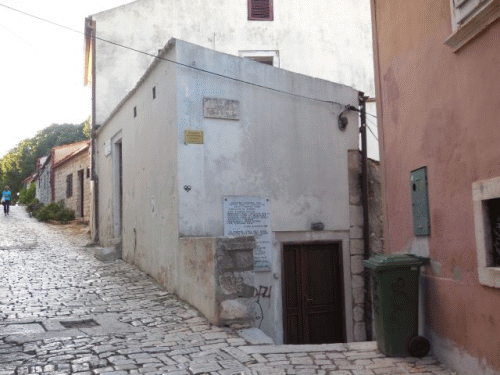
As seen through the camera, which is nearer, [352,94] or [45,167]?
[352,94]

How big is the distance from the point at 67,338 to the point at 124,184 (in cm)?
742

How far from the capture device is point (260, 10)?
56.9 feet

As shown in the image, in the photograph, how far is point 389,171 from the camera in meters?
7.04

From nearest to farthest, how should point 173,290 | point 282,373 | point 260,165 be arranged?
point 282,373, point 173,290, point 260,165

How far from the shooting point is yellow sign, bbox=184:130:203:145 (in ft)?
30.0

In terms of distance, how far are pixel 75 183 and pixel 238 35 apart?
34.8ft

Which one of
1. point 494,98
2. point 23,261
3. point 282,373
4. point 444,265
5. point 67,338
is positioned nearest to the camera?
point 494,98

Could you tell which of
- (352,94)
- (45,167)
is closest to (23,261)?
(352,94)

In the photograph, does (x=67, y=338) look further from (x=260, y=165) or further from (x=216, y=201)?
(x=260, y=165)

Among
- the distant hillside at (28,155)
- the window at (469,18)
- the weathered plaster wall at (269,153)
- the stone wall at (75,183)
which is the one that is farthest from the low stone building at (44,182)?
the window at (469,18)

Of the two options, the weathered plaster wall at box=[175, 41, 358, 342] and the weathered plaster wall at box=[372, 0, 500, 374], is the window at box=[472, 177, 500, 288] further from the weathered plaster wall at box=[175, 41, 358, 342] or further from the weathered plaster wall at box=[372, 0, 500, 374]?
the weathered plaster wall at box=[175, 41, 358, 342]

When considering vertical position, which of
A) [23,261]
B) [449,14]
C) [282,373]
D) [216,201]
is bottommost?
[282,373]

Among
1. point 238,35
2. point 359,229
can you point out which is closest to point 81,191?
point 238,35

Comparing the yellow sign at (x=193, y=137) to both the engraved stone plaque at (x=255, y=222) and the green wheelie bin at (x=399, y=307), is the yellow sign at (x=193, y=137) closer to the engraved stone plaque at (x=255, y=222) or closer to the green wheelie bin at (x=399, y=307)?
the engraved stone plaque at (x=255, y=222)
